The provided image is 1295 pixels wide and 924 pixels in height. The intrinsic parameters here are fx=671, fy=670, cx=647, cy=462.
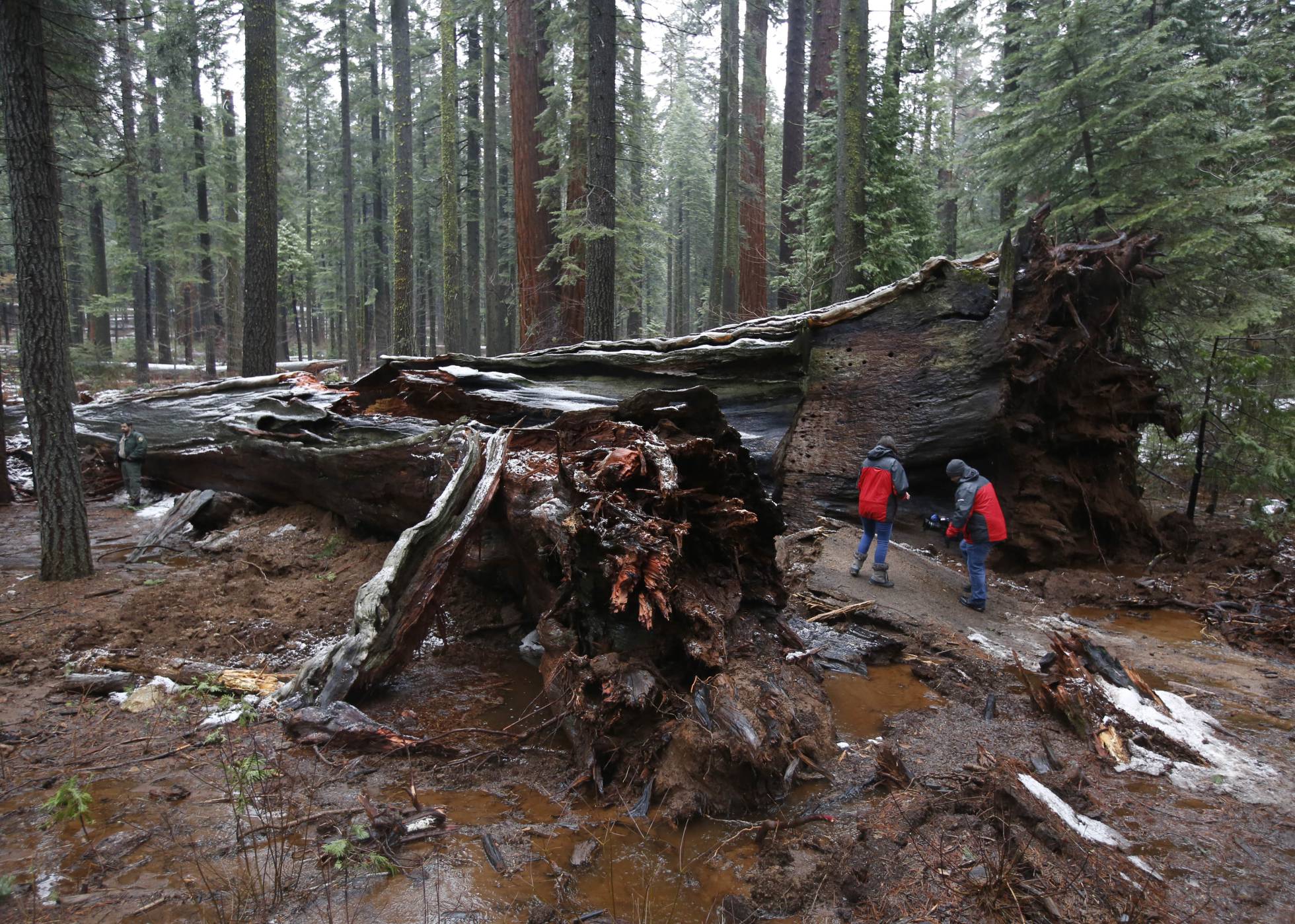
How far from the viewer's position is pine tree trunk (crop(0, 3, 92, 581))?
661 cm

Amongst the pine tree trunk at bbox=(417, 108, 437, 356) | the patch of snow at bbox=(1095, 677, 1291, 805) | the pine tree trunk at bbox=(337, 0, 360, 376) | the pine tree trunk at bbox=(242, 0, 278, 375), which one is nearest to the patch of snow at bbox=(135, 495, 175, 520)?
the pine tree trunk at bbox=(242, 0, 278, 375)

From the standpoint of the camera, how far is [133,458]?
34.4 ft

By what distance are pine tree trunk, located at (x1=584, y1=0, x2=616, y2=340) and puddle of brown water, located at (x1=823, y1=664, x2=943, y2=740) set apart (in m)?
7.55

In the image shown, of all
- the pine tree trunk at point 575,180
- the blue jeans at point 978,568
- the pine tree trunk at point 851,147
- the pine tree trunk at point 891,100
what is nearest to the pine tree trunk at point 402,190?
the pine tree trunk at point 575,180

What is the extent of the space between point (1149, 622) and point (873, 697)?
4.45 meters

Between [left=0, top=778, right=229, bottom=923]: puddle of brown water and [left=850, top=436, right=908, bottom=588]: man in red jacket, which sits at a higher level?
[left=850, top=436, right=908, bottom=588]: man in red jacket

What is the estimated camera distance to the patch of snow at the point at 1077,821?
345cm

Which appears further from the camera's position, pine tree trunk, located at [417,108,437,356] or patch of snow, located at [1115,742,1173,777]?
pine tree trunk, located at [417,108,437,356]

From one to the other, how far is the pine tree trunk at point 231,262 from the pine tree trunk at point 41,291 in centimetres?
2067

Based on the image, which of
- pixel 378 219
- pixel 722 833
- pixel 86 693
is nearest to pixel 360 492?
pixel 86 693

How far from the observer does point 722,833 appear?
350cm

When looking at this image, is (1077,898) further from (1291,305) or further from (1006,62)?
(1006,62)

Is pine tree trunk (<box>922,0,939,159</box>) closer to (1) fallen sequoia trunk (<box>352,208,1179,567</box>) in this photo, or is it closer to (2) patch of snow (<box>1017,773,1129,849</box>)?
(1) fallen sequoia trunk (<box>352,208,1179,567</box>)

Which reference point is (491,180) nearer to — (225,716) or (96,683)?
(96,683)
